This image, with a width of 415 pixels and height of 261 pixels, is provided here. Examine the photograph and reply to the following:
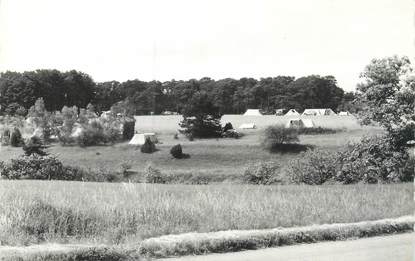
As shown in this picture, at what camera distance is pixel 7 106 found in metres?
39.3

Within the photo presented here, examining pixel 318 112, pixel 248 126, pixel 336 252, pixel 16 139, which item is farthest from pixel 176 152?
pixel 336 252

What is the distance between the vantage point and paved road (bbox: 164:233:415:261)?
1045 centimetres

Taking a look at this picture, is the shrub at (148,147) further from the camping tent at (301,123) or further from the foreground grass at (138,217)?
the foreground grass at (138,217)

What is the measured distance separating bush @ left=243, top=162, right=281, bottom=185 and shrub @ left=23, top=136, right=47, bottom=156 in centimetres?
1675

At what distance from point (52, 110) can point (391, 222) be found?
147 feet

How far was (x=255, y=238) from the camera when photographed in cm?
1187

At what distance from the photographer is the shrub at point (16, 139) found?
46.8 meters

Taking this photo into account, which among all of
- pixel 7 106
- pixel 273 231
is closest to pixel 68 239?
pixel 273 231

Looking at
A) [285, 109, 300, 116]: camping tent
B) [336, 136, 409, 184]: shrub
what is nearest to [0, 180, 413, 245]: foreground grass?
[336, 136, 409, 184]: shrub

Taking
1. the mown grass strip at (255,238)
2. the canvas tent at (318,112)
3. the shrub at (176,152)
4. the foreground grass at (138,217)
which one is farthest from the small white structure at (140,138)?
the mown grass strip at (255,238)

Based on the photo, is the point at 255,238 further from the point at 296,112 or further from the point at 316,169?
the point at 296,112

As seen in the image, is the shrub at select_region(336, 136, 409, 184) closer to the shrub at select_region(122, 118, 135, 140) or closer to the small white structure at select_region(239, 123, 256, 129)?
the shrub at select_region(122, 118, 135, 140)

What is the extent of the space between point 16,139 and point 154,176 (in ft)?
39.0

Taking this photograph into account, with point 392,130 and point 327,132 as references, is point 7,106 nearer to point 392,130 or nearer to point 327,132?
point 392,130
